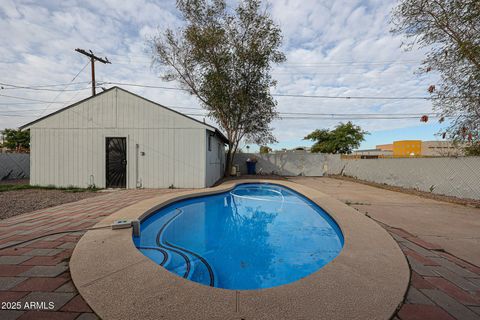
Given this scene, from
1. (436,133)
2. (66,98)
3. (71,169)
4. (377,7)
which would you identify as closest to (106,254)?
(71,169)

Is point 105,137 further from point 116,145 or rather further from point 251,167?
point 251,167

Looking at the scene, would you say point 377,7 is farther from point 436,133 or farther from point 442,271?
point 442,271

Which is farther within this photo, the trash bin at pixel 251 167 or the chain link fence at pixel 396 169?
the trash bin at pixel 251 167

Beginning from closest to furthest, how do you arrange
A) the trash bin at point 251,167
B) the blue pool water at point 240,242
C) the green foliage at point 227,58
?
1. the blue pool water at point 240,242
2. the green foliage at point 227,58
3. the trash bin at point 251,167

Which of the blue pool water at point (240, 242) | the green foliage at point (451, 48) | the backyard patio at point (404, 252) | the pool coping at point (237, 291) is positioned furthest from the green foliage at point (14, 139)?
the green foliage at point (451, 48)

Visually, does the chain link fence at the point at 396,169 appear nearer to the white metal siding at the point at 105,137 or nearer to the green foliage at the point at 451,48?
the green foliage at the point at 451,48

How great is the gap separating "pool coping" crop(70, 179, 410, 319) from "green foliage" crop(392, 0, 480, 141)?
656cm

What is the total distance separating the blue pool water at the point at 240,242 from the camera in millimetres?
2850

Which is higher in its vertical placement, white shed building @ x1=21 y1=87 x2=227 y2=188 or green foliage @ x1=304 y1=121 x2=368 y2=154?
green foliage @ x1=304 y1=121 x2=368 y2=154

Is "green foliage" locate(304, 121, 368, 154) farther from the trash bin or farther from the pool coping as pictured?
the pool coping

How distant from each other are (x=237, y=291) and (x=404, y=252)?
2.38 metres

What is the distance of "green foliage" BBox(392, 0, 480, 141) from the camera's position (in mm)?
5316

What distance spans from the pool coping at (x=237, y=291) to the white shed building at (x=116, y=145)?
6179 millimetres

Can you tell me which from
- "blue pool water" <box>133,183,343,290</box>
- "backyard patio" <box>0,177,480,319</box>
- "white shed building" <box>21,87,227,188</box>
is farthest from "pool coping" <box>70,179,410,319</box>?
"white shed building" <box>21,87,227,188</box>
